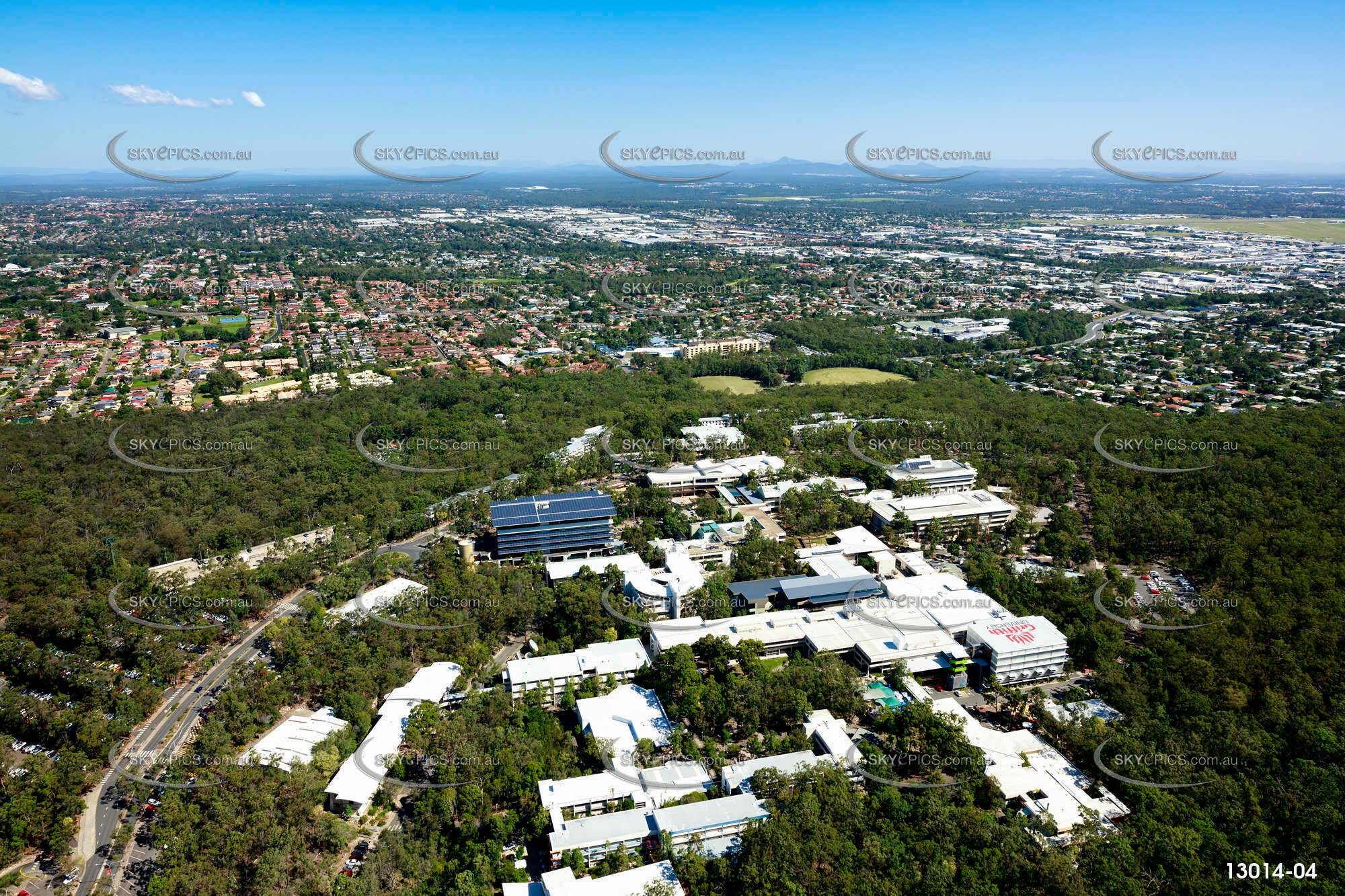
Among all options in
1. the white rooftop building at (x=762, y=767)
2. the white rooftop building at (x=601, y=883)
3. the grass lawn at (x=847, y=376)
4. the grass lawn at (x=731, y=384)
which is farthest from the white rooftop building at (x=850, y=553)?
the grass lawn at (x=847, y=376)

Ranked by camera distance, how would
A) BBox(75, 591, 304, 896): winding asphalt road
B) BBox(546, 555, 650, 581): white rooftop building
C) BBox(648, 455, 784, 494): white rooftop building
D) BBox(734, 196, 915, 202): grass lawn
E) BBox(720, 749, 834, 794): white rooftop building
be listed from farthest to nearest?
BBox(734, 196, 915, 202): grass lawn
BBox(648, 455, 784, 494): white rooftop building
BBox(546, 555, 650, 581): white rooftop building
BBox(720, 749, 834, 794): white rooftop building
BBox(75, 591, 304, 896): winding asphalt road

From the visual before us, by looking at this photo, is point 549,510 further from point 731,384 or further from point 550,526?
point 731,384

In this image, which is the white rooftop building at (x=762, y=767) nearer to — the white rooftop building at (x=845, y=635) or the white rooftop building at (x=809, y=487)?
the white rooftop building at (x=845, y=635)

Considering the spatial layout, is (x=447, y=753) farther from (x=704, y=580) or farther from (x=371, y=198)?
(x=371, y=198)

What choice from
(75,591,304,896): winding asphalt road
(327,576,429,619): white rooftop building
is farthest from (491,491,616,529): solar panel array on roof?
(75,591,304,896): winding asphalt road

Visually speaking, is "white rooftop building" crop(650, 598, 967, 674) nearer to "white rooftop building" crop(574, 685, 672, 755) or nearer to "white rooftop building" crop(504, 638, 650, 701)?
"white rooftop building" crop(504, 638, 650, 701)

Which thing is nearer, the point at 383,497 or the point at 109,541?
the point at 109,541

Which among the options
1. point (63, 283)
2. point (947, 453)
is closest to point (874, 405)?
point (947, 453)
